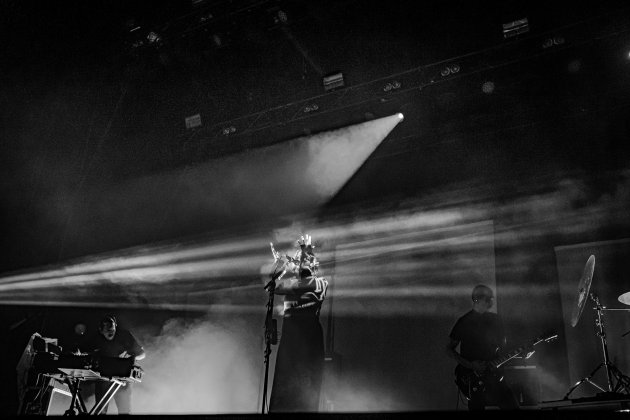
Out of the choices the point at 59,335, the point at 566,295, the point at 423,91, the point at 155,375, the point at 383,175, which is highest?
the point at 423,91

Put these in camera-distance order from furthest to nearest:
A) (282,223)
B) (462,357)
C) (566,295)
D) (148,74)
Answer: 1. (282,223)
2. (148,74)
3. (566,295)
4. (462,357)

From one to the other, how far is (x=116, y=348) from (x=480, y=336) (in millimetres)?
3501

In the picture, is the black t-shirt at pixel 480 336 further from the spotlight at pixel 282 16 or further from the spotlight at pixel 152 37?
the spotlight at pixel 152 37

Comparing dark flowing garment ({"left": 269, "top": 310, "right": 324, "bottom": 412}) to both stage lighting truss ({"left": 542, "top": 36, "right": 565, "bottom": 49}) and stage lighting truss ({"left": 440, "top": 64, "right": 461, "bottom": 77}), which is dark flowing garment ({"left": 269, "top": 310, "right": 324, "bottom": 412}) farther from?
stage lighting truss ({"left": 542, "top": 36, "right": 565, "bottom": 49})

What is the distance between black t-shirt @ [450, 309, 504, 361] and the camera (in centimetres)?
432

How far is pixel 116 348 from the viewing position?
514cm

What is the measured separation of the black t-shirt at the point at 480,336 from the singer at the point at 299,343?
1.26 metres

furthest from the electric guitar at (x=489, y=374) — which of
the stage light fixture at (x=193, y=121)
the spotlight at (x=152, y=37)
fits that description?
the stage light fixture at (x=193, y=121)

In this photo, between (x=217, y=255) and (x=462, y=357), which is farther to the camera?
(x=217, y=255)

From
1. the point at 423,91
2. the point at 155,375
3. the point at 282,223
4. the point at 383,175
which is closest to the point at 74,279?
the point at 155,375

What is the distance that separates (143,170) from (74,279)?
1.88 metres

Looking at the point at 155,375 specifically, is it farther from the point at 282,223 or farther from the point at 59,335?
the point at 282,223

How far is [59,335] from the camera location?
22.7 ft

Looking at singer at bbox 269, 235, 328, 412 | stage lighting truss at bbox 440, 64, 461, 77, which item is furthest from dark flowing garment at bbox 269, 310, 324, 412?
stage lighting truss at bbox 440, 64, 461, 77
